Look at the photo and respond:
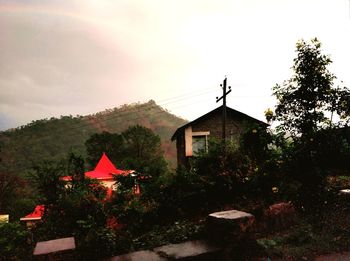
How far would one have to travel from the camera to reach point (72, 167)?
722 cm

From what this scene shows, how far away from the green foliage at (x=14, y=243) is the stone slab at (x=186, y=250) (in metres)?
2.52

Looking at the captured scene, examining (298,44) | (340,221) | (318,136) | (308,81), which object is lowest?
(340,221)

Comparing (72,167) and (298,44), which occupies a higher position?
(298,44)

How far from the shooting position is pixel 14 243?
206 inches

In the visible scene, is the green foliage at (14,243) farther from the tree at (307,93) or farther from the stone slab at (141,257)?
the tree at (307,93)

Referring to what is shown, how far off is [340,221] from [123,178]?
16.8 feet

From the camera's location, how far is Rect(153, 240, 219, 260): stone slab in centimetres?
384

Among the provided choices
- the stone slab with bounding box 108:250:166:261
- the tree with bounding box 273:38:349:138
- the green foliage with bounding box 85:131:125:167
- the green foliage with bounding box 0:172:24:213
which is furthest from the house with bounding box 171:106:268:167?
the green foliage with bounding box 85:131:125:167

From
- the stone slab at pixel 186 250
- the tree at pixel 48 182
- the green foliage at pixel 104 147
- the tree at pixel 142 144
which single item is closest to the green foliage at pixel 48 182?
the tree at pixel 48 182

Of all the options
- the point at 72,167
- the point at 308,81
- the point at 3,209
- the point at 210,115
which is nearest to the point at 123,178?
the point at 72,167

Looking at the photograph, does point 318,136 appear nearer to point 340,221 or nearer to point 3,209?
point 340,221

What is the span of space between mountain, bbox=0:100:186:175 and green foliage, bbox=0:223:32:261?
3701 centimetres

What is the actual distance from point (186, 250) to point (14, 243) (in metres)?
3.42

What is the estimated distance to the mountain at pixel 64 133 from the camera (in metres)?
51.7
